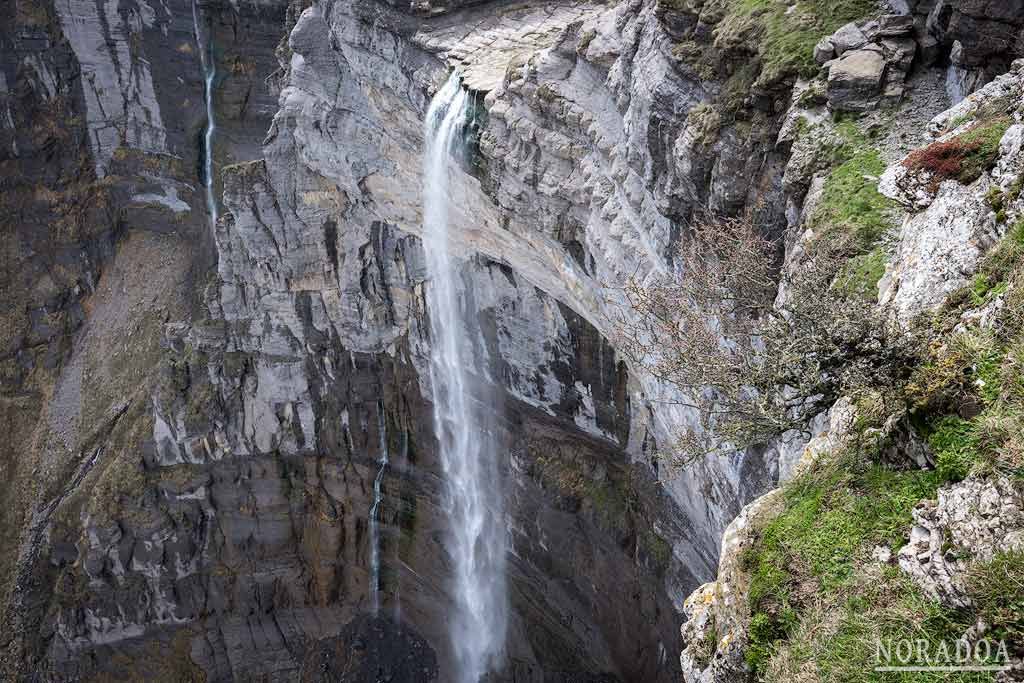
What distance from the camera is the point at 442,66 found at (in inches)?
945

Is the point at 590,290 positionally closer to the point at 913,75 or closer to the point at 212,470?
the point at 913,75

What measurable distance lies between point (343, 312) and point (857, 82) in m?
25.0

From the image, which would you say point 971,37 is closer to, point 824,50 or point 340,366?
point 824,50

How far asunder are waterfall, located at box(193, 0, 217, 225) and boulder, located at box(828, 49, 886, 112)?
37.2 meters

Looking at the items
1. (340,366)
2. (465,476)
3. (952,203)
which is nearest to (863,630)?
(952,203)

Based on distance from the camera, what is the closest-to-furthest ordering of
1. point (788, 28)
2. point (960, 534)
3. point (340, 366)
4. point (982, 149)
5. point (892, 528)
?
1. point (960, 534)
2. point (892, 528)
3. point (982, 149)
4. point (788, 28)
5. point (340, 366)

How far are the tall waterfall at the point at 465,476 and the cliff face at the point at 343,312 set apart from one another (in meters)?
0.86

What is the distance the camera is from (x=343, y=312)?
32750 millimetres

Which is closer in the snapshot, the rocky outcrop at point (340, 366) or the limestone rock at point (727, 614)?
the limestone rock at point (727, 614)

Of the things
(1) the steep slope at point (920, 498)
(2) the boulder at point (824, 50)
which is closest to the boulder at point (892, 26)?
(2) the boulder at point (824, 50)

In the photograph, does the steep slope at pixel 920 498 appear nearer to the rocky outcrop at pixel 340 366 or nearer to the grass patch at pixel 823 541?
the grass patch at pixel 823 541

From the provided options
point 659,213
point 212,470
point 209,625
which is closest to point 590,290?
point 659,213

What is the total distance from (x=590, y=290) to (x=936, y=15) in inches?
445

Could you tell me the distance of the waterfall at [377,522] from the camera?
34.1 m
